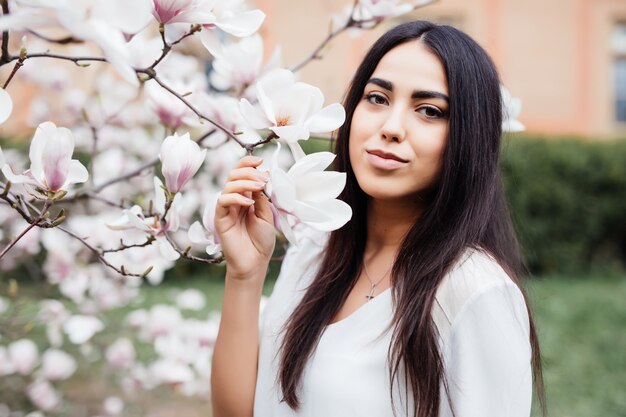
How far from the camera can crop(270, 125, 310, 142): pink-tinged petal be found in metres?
1.01

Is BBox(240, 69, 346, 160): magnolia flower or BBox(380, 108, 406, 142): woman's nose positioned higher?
BBox(240, 69, 346, 160): magnolia flower

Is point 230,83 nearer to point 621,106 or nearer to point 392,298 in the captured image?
point 392,298

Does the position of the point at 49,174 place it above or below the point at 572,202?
above

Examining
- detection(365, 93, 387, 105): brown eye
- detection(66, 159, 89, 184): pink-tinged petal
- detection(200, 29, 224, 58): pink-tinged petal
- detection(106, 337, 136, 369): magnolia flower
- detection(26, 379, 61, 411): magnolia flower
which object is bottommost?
detection(26, 379, 61, 411): magnolia flower

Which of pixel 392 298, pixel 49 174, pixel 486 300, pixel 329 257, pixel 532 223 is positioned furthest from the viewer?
pixel 532 223

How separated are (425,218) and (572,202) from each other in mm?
6667

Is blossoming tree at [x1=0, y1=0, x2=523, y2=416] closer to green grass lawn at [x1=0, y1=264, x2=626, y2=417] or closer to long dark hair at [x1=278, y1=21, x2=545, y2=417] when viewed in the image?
long dark hair at [x1=278, y1=21, x2=545, y2=417]

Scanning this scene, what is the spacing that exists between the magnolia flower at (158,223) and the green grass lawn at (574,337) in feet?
4.95

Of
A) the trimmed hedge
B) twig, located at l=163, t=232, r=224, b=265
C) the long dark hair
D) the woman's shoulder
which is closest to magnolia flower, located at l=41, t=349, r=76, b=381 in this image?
the long dark hair

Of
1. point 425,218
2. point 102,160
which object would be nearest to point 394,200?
point 425,218

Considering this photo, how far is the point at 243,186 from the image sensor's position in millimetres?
1132

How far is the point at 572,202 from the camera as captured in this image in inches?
298

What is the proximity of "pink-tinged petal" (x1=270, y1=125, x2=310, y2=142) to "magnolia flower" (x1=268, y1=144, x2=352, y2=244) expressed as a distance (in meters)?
0.03

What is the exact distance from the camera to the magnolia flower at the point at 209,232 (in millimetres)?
1239
